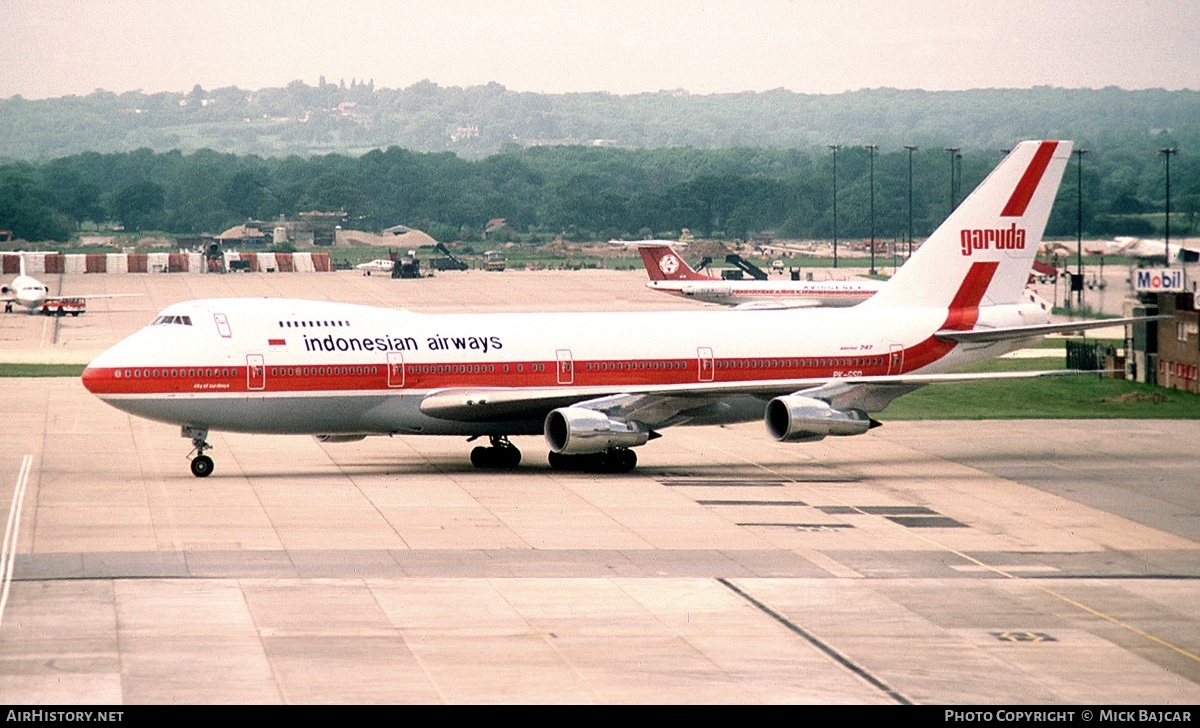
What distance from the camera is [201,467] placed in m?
42.7

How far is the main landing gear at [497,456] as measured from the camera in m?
45.1

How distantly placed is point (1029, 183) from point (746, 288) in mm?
56923

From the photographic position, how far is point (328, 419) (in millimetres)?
42469

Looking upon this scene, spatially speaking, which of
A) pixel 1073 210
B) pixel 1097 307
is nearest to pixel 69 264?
pixel 1073 210

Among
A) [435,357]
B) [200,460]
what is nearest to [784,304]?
[435,357]

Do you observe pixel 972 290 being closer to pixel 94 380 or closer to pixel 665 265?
pixel 94 380

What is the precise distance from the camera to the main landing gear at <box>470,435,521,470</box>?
148 feet

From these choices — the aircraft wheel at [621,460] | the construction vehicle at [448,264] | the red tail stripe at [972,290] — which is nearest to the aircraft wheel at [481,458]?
the aircraft wheel at [621,460]

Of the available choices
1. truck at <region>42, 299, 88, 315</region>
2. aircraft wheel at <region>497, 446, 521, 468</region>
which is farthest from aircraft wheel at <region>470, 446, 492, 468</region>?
truck at <region>42, 299, 88, 315</region>

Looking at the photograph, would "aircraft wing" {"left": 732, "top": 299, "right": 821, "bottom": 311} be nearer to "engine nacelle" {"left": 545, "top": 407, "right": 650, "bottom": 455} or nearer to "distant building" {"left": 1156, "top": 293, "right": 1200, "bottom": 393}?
"distant building" {"left": 1156, "top": 293, "right": 1200, "bottom": 393}
